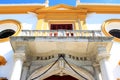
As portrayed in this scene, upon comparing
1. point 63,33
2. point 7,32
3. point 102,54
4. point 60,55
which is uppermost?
point 7,32

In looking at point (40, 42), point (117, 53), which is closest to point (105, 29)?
point (117, 53)

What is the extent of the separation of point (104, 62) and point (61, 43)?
204 cm

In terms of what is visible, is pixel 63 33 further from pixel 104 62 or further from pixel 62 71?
pixel 104 62

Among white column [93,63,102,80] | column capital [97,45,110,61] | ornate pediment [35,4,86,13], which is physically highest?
ornate pediment [35,4,86,13]

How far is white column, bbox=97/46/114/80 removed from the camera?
8.95 metres

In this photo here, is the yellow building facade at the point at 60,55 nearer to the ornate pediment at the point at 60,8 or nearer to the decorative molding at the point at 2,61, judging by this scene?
the decorative molding at the point at 2,61

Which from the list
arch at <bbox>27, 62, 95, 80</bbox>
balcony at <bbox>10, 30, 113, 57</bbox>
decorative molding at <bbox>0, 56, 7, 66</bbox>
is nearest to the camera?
balcony at <bbox>10, 30, 113, 57</bbox>

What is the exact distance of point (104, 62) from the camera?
9.43 metres

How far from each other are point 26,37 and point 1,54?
2055 mm

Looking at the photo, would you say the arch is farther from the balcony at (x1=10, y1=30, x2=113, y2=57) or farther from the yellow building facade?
the balcony at (x1=10, y1=30, x2=113, y2=57)

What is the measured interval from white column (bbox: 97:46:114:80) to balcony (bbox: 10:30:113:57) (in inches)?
14.4

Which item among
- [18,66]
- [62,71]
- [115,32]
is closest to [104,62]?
[62,71]

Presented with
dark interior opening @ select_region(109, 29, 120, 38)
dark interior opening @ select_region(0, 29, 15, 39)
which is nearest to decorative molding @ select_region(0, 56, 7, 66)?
dark interior opening @ select_region(0, 29, 15, 39)

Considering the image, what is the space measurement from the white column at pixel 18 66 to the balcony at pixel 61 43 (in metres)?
0.55
